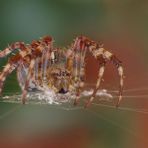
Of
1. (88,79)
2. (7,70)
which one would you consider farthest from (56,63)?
(88,79)

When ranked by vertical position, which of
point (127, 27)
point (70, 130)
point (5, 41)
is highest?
point (127, 27)

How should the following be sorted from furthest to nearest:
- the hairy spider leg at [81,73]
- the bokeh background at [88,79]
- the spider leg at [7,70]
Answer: the bokeh background at [88,79] → the hairy spider leg at [81,73] → the spider leg at [7,70]

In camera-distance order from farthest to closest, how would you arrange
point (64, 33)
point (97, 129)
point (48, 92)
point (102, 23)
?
point (102, 23) < point (64, 33) < point (97, 129) < point (48, 92)

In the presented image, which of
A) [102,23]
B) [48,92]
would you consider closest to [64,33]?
[102,23]

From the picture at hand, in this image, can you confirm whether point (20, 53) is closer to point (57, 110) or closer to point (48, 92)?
point (48, 92)

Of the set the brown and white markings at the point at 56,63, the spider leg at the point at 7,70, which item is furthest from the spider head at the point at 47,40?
the spider leg at the point at 7,70

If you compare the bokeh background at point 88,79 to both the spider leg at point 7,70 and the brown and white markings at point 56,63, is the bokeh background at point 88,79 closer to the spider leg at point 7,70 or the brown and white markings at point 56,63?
the brown and white markings at point 56,63
